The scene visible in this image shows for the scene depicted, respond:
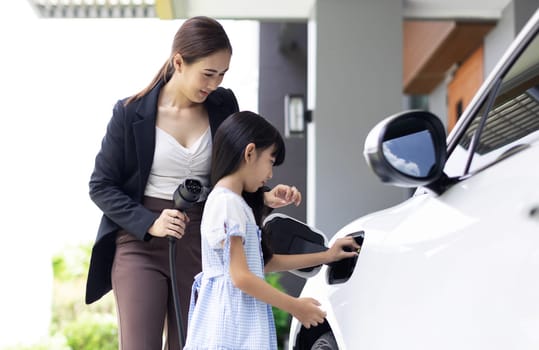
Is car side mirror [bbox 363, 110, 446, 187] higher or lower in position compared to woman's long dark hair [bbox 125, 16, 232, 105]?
lower

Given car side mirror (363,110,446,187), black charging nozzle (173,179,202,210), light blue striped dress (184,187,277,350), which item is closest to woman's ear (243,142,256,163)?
light blue striped dress (184,187,277,350)

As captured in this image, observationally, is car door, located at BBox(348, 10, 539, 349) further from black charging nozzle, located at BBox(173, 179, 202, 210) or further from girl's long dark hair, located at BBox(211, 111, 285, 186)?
black charging nozzle, located at BBox(173, 179, 202, 210)

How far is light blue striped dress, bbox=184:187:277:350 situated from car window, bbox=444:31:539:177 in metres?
0.60

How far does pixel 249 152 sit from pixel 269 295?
0.41 metres

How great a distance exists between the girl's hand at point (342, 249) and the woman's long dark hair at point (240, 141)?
0.20 metres

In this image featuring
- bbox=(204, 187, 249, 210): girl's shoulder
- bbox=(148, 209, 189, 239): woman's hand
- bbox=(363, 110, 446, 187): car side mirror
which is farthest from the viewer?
bbox=(148, 209, 189, 239): woman's hand

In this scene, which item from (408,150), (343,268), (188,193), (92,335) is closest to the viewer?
(408,150)

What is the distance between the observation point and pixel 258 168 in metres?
2.63

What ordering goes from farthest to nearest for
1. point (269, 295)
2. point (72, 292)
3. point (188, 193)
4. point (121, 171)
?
point (72, 292), point (121, 171), point (188, 193), point (269, 295)

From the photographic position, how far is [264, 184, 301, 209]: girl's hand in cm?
285

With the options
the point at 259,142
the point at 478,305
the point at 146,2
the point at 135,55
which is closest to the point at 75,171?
the point at 135,55

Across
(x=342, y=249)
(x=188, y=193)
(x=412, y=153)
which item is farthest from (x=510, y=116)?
(x=188, y=193)

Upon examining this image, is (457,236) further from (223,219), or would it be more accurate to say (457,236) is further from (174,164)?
(174,164)

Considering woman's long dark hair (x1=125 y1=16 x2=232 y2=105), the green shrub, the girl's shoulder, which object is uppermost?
woman's long dark hair (x1=125 y1=16 x2=232 y2=105)
